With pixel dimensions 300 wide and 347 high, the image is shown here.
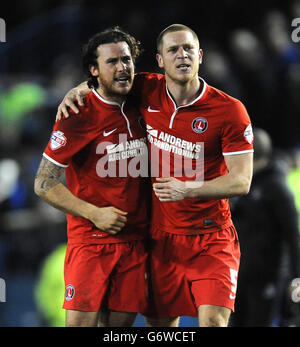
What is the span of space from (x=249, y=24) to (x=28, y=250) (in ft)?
12.2

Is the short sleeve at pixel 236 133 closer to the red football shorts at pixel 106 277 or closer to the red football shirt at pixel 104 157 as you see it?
the red football shirt at pixel 104 157

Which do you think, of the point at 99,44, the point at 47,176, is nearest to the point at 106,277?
the point at 47,176

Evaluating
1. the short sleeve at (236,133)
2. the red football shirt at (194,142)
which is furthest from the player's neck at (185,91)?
the short sleeve at (236,133)

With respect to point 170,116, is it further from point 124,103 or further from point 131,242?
point 131,242

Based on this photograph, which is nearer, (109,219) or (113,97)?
(109,219)

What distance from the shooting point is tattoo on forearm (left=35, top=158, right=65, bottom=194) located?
367 centimetres

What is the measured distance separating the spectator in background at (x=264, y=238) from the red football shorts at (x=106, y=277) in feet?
4.61

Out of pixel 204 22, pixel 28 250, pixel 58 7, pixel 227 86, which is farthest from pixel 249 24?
pixel 28 250

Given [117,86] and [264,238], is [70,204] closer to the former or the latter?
[117,86]

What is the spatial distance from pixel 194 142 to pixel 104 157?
20.9 inches

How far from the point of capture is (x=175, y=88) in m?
3.69

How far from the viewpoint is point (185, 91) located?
12.0ft

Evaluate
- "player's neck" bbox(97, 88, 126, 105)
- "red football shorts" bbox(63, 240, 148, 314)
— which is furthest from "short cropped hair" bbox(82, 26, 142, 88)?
"red football shorts" bbox(63, 240, 148, 314)

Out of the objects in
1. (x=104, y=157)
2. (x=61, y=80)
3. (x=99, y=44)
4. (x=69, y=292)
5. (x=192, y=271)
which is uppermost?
(x=61, y=80)
